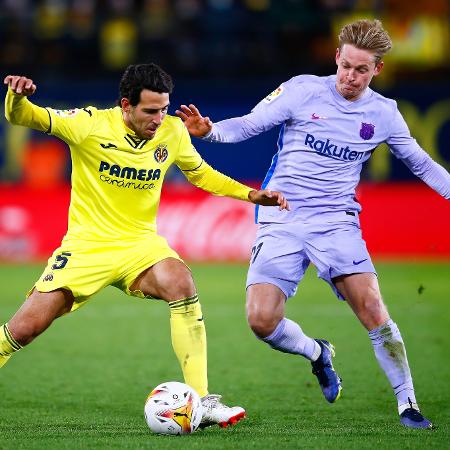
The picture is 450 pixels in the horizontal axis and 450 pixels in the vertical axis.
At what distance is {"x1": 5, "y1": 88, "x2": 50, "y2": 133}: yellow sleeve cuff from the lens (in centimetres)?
596

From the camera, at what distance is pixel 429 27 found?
18422 millimetres

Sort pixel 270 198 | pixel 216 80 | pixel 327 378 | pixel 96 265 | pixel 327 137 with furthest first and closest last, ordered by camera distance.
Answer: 1. pixel 216 80
2. pixel 327 378
3. pixel 327 137
4. pixel 96 265
5. pixel 270 198

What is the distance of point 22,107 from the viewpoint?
19.6 ft

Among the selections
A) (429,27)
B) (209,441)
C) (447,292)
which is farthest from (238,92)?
(209,441)

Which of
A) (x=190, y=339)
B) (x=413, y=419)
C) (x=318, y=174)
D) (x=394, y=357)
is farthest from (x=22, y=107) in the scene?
(x=413, y=419)

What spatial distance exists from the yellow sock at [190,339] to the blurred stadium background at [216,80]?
10.2 meters

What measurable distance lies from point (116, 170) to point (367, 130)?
5.22 feet

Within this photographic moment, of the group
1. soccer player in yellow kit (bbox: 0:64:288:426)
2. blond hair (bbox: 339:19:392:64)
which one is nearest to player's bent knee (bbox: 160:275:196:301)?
soccer player in yellow kit (bbox: 0:64:288:426)

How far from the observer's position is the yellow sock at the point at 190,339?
20.9ft

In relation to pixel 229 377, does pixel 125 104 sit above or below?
above

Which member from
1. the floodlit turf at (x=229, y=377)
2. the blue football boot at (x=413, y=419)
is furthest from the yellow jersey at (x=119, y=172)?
the blue football boot at (x=413, y=419)

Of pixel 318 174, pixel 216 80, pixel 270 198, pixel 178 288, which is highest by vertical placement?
pixel 216 80

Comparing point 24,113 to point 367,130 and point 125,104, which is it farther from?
point 367,130

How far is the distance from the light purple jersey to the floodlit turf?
942 millimetres
